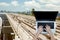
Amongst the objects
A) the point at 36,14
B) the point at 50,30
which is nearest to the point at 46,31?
the point at 50,30

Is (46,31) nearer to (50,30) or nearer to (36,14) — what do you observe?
(50,30)

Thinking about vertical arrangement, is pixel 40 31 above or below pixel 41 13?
below

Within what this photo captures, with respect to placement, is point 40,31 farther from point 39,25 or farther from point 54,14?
point 54,14

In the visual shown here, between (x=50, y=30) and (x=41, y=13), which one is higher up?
(x=41, y=13)

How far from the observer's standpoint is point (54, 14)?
1203 mm

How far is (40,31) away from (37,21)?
3.1 inches

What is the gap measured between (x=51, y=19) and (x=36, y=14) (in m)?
0.11

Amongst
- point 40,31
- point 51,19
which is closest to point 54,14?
point 51,19

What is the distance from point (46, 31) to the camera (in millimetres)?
1192

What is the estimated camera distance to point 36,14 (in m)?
1.20

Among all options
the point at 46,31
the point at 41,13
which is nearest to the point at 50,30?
the point at 46,31

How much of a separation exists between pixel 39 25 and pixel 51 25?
0.09m

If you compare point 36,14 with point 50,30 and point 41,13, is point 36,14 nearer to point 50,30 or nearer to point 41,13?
point 41,13

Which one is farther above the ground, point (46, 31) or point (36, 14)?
point (36, 14)
